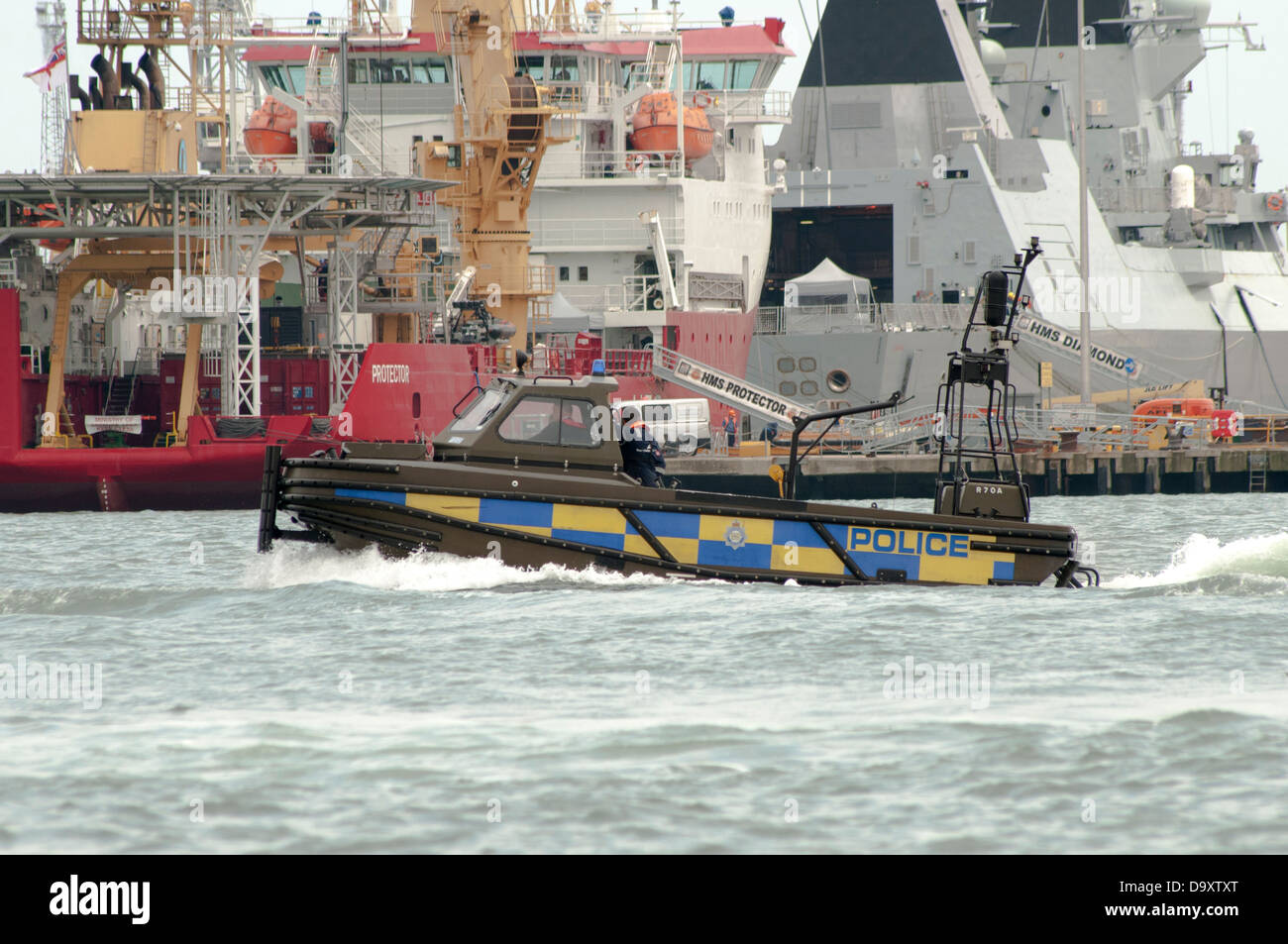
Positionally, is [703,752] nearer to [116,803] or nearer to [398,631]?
[116,803]

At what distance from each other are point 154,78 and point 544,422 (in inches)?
1504

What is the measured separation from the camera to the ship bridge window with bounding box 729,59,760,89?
60.2 m

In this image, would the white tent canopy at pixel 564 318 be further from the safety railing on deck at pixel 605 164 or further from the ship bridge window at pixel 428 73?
the ship bridge window at pixel 428 73

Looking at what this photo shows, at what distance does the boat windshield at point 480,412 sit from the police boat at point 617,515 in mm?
248

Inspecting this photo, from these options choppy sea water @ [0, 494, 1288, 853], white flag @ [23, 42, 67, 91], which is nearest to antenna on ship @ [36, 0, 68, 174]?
white flag @ [23, 42, 67, 91]

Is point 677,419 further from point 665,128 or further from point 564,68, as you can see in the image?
point 564,68

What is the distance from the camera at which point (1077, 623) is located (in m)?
16.0

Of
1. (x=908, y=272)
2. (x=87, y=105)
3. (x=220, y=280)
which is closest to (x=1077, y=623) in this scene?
(x=220, y=280)

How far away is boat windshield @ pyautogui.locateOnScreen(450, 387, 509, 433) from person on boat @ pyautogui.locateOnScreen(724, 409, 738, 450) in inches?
1041

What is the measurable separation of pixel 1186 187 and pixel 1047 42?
940 cm

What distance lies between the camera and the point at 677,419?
4356 cm

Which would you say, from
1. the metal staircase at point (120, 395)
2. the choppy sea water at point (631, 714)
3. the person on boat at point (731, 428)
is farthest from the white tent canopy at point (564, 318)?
the choppy sea water at point (631, 714)

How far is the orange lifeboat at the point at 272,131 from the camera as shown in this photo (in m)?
55.6

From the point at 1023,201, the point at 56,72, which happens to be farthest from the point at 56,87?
the point at 1023,201
